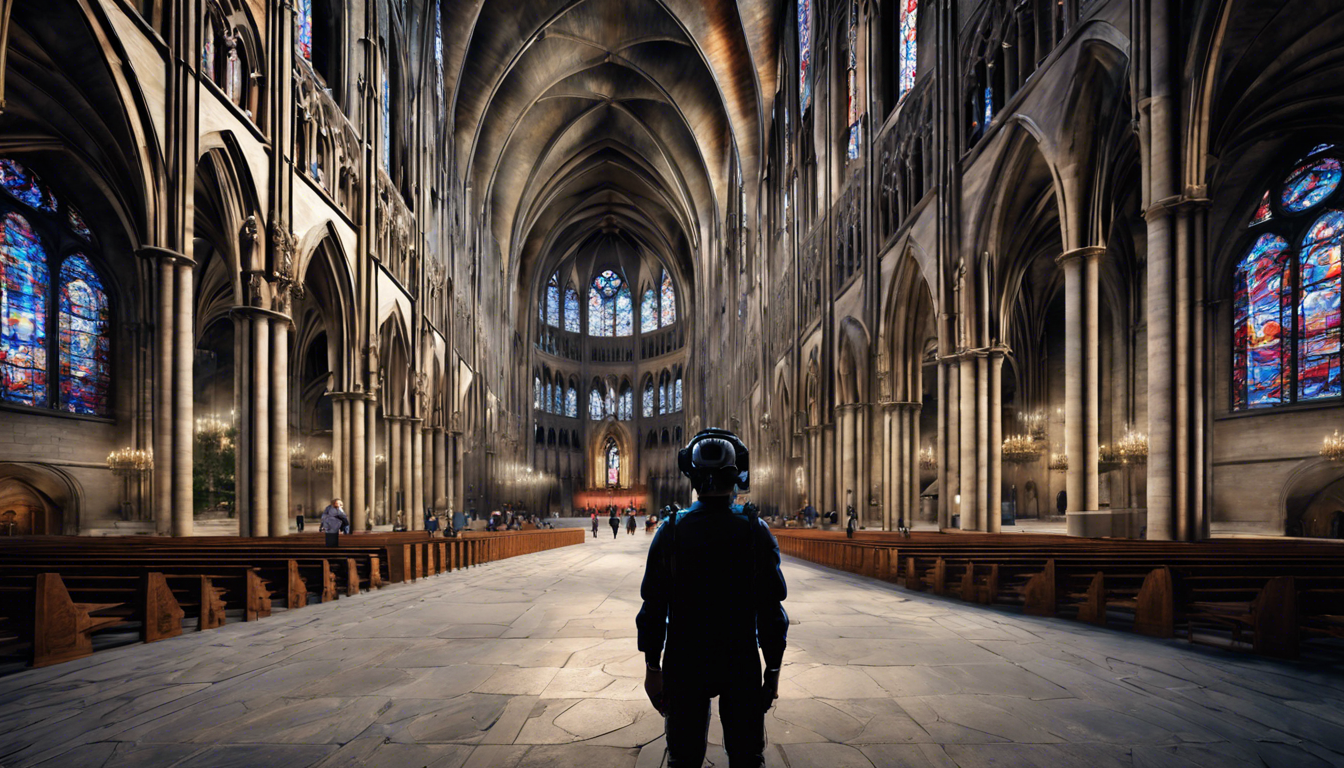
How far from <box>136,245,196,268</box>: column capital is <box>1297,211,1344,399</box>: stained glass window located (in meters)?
28.2

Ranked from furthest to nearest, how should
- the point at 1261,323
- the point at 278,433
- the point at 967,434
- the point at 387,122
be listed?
the point at 387,122, the point at 1261,323, the point at 967,434, the point at 278,433

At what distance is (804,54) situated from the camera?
31.5 m

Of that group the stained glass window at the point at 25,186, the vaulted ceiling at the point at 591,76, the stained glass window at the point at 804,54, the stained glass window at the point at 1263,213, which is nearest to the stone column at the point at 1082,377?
the stained glass window at the point at 1263,213

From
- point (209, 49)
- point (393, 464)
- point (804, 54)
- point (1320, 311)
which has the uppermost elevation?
point (804, 54)

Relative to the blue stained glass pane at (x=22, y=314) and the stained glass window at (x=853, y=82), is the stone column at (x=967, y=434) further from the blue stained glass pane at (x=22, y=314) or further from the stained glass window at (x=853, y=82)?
the blue stained glass pane at (x=22, y=314)

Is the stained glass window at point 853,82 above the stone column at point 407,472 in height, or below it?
above

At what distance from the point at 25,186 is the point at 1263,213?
126ft

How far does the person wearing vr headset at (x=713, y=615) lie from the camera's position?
7.87ft

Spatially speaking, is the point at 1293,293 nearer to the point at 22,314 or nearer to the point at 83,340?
the point at 83,340

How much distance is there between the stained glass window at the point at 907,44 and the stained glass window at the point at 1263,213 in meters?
11.5

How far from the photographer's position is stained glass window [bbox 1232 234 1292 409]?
20328 millimetres

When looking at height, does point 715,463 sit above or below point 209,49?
below

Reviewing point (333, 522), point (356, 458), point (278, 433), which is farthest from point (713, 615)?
point (356, 458)

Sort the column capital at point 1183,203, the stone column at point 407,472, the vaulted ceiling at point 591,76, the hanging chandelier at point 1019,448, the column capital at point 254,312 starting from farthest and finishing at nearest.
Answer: the vaulted ceiling at point 591,76 → the stone column at point 407,472 → the hanging chandelier at point 1019,448 → the column capital at point 254,312 → the column capital at point 1183,203
